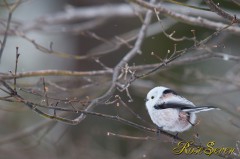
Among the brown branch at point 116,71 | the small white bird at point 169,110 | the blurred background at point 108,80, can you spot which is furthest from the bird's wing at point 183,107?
the brown branch at point 116,71

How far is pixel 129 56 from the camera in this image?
13.6ft

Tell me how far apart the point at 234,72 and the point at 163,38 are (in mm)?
2524

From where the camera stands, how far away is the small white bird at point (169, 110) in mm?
3129

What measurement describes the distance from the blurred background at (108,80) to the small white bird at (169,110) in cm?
11

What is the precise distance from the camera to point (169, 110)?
10.4 ft

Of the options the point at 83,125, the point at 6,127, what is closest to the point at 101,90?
the point at 6,127

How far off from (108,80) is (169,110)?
1374mm

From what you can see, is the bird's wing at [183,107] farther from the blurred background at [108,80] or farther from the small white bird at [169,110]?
the blurred background at [108,80]

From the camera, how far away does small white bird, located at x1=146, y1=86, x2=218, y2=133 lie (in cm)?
313

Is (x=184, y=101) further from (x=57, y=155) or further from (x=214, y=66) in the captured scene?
(x=214, y=66)

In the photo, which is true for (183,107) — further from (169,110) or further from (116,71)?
(116,71)

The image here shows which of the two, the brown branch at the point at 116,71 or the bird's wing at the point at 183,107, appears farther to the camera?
the brown branch at the point at 116,71

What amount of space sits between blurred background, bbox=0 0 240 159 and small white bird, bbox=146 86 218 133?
11 centimetres

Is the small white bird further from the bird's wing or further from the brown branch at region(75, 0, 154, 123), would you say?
the brown branch at region(75, 0, 154, 123)
